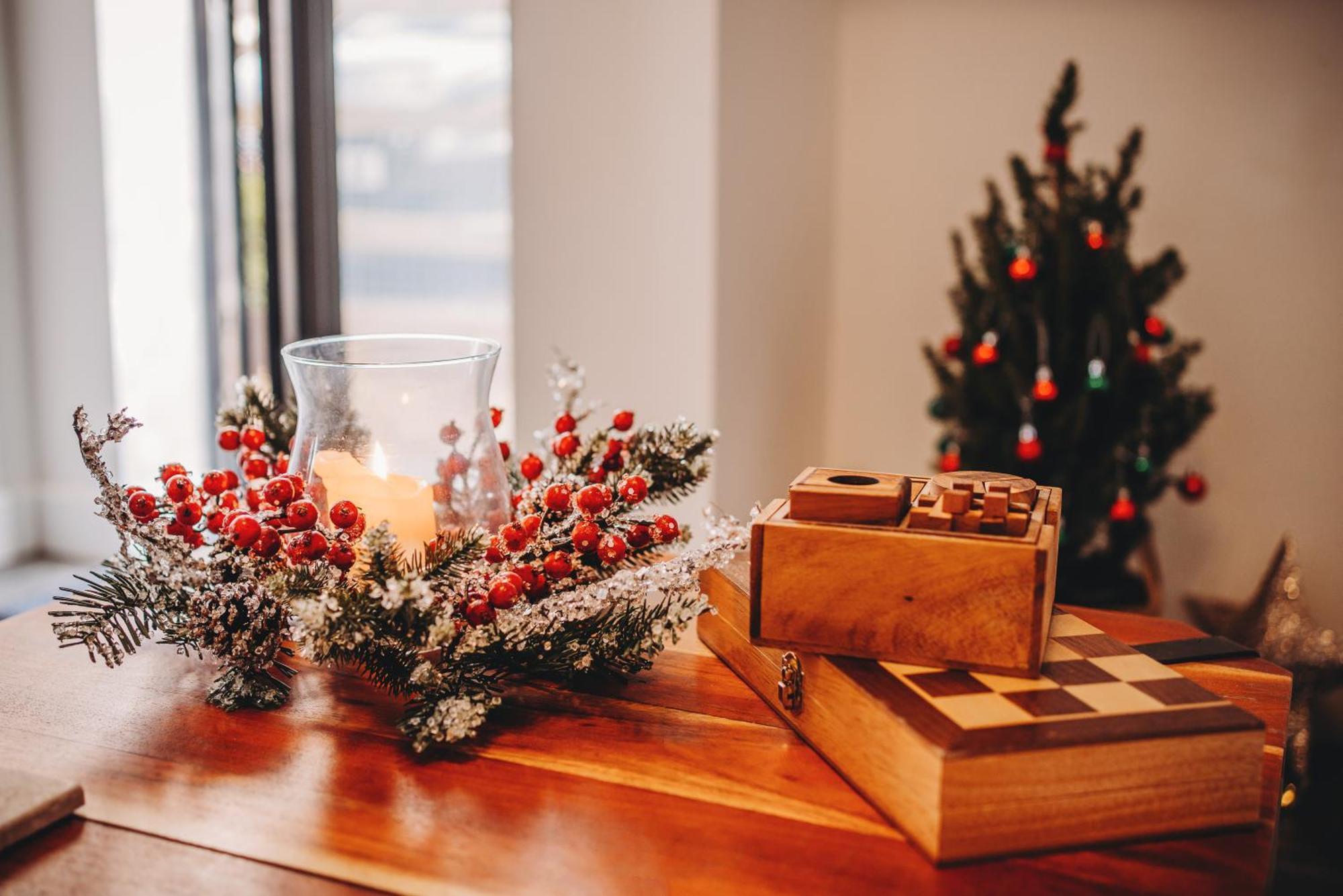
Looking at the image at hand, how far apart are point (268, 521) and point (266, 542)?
0.02 m

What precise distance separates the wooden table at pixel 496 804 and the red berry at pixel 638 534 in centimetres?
11

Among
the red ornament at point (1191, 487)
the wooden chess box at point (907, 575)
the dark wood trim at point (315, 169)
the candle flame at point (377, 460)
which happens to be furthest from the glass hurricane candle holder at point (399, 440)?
the dark wood trim at point (315, 169)

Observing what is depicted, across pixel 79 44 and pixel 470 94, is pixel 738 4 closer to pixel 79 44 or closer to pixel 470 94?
pixel 470 94

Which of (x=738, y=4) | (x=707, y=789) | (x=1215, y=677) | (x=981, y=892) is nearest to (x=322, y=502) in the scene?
(x=707, y=789)

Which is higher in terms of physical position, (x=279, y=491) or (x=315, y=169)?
(x=315, y=169)

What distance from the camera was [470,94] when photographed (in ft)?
9.14

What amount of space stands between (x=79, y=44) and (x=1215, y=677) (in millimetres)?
2683

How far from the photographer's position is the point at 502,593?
745 millimetres

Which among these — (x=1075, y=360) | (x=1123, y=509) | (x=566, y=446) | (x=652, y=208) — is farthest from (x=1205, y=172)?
(x=566, y=446)

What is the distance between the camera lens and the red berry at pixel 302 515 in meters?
0.73

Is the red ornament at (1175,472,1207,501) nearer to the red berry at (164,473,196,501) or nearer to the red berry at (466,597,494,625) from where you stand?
the red berry at (466,597,494,625)

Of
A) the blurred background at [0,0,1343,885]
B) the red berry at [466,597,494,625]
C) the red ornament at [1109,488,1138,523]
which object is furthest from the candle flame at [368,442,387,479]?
the red ornament at [1109,488,1138,523]

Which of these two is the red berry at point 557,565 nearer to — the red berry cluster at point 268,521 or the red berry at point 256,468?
the red berry cluster at point 268,521

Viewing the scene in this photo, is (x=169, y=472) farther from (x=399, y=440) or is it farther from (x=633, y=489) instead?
(x=633, y=489)
